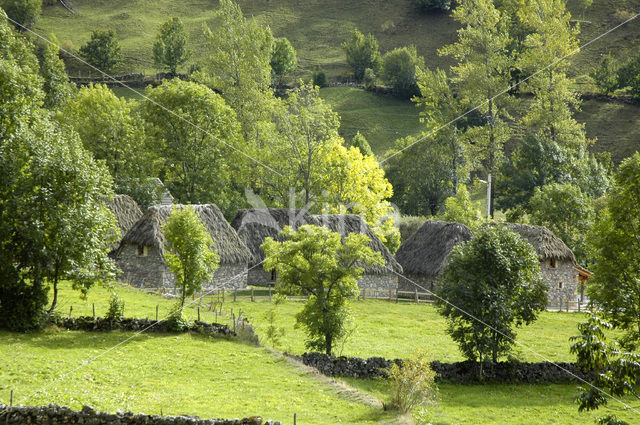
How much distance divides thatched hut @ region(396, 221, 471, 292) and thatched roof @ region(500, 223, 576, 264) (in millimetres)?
3245

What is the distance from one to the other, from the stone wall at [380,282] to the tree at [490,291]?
573 inches

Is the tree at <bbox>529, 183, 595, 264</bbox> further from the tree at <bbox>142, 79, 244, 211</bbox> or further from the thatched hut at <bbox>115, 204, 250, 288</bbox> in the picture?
the tree at <bbox>142, 79, 244, 211</bbox>

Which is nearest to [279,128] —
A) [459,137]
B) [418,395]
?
[459,137]

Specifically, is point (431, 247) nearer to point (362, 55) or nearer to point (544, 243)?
point (544, 243)

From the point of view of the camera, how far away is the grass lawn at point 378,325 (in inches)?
1002

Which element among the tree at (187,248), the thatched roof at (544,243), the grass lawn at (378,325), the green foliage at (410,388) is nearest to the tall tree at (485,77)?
the thatched roof at (544,243)

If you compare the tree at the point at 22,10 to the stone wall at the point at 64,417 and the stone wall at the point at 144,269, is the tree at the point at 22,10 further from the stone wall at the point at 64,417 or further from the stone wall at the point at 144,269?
the stone wall at the point at 64,417

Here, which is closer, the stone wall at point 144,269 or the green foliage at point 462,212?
the stone wall at point 144,269

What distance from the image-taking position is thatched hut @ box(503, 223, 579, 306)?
133 ft

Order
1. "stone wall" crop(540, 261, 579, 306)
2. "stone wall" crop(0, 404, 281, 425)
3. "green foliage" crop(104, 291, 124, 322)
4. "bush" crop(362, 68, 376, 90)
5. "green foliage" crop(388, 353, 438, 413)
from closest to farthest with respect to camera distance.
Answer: "stone wall" crop(0, 404, 281, 425)
"green foliage" crop(388, 353, 438, 413)
"green foliage" crop(104, 291, 124, 322)
"stone wall" crop(540, 261, 579, 306)
"bush" crop(362, 68, 376, 90)

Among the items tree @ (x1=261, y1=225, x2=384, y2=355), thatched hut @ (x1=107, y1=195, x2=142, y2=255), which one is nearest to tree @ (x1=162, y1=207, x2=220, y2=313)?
tree @ (x1=261, y1=225, x2=384, y2=355)

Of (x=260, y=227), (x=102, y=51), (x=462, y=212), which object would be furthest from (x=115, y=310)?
(x=102, y=51)

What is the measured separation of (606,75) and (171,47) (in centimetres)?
5245

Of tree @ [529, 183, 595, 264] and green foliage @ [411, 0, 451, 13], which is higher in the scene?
green foliage @ [411, 0, 451, 13]
